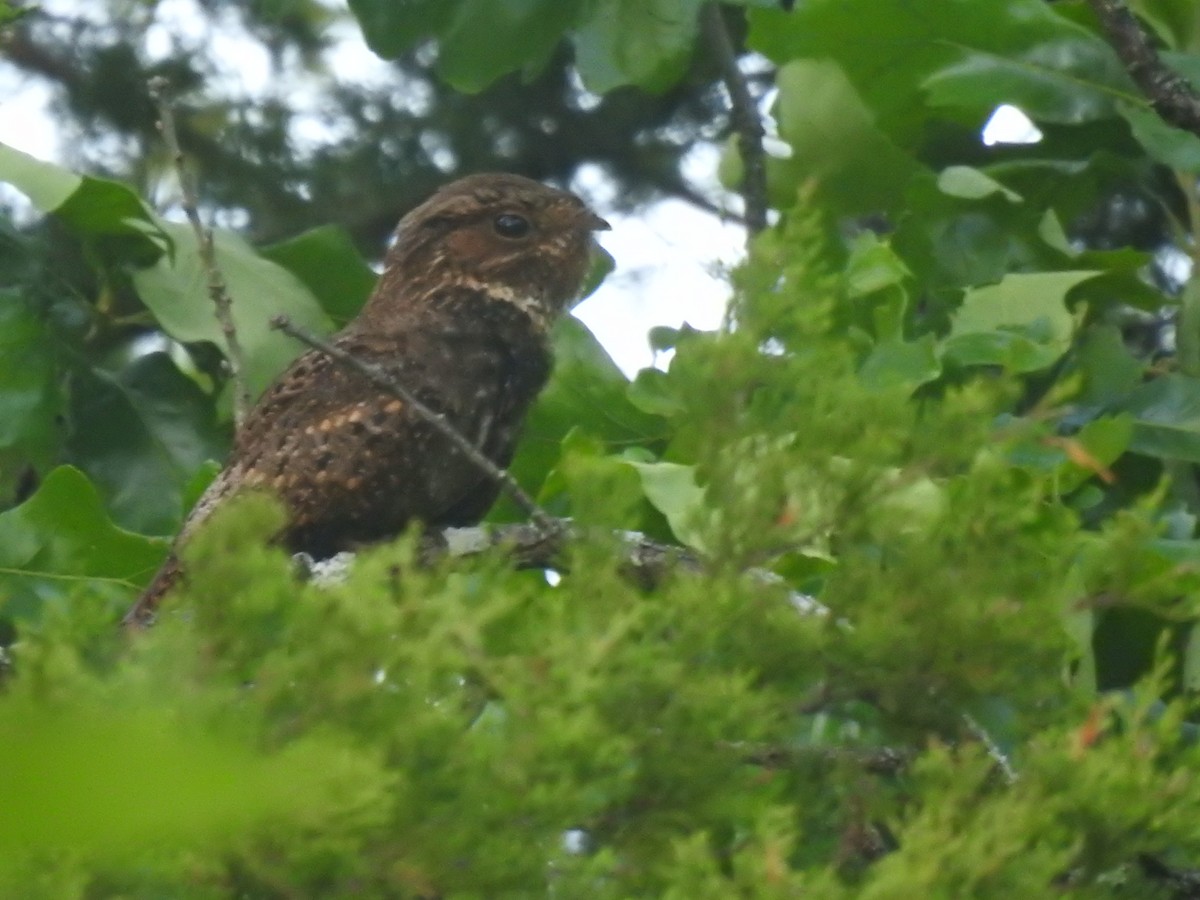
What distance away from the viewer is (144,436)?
12.2ft

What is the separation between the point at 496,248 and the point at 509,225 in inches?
3.1

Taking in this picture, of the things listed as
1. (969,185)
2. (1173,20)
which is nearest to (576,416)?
(969,185)

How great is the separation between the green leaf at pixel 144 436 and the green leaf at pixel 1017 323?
137 centimetres

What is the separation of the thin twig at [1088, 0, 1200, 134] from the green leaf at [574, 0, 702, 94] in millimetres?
964

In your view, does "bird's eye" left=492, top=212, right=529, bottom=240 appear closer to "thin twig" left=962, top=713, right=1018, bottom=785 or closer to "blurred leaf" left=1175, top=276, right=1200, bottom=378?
"blurred leaf" left=1175, top=276, right=1200, bottom=378

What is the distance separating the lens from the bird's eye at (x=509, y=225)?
148 inches

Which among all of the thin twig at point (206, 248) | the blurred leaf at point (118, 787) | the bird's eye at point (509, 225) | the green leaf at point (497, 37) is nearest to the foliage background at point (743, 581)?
the blurred leaf at point (118, 787)

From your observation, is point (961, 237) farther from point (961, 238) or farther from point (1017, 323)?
point (1017, 323)

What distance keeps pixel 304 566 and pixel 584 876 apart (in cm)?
155

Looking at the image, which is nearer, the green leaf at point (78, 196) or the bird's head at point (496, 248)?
the green leaf at point (78, 196)

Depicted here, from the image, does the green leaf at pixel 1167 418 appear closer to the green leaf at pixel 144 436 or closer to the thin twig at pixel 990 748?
the thin twig at pixel 990 748

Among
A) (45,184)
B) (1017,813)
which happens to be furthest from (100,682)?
(45,184)

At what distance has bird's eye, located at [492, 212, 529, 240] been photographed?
12.4ft

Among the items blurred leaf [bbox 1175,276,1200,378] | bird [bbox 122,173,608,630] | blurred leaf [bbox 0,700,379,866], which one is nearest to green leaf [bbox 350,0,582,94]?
bird [bbox 122,173,608,630]
